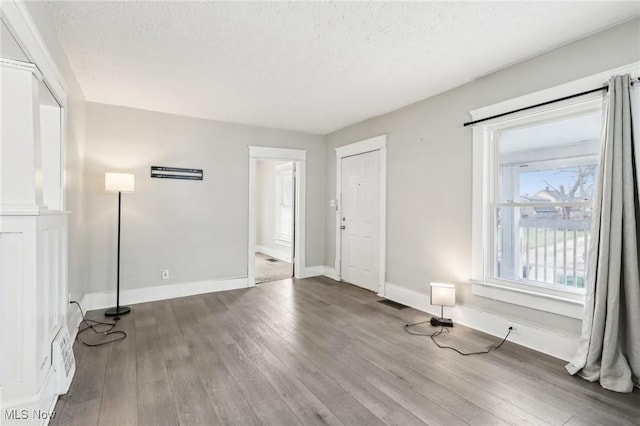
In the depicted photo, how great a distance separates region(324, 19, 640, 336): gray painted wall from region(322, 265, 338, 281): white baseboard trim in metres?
1.27

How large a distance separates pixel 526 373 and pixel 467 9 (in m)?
2.60

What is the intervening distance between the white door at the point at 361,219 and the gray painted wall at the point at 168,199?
4.32 feet

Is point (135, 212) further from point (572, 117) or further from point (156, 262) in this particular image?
point (572, 117)

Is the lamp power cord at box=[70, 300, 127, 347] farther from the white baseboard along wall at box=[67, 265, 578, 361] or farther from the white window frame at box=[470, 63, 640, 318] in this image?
the white window frame at box=[470, 63, 640, 318]

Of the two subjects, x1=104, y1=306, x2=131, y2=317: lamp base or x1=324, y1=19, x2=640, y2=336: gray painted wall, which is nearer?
x1=324, y1=19, x2=640, y2=336: gray painted wall

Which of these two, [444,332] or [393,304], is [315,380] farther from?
[393,304]

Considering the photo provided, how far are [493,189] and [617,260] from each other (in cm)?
112

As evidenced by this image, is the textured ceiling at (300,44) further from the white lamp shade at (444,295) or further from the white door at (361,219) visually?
the white lamp shade at (444,295)

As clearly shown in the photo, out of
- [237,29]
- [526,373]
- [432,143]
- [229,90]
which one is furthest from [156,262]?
[526,373]

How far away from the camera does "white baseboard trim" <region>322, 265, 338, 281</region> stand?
5162 millimetres

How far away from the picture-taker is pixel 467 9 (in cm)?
198

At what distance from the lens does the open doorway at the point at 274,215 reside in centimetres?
682

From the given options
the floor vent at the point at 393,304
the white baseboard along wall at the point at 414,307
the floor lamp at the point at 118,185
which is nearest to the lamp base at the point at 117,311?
the floor lamp at the point at 118,185

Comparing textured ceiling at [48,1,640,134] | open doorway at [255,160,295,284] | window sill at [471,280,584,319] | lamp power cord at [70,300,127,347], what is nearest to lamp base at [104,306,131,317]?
lamp power cord at [70,300,127,347]
